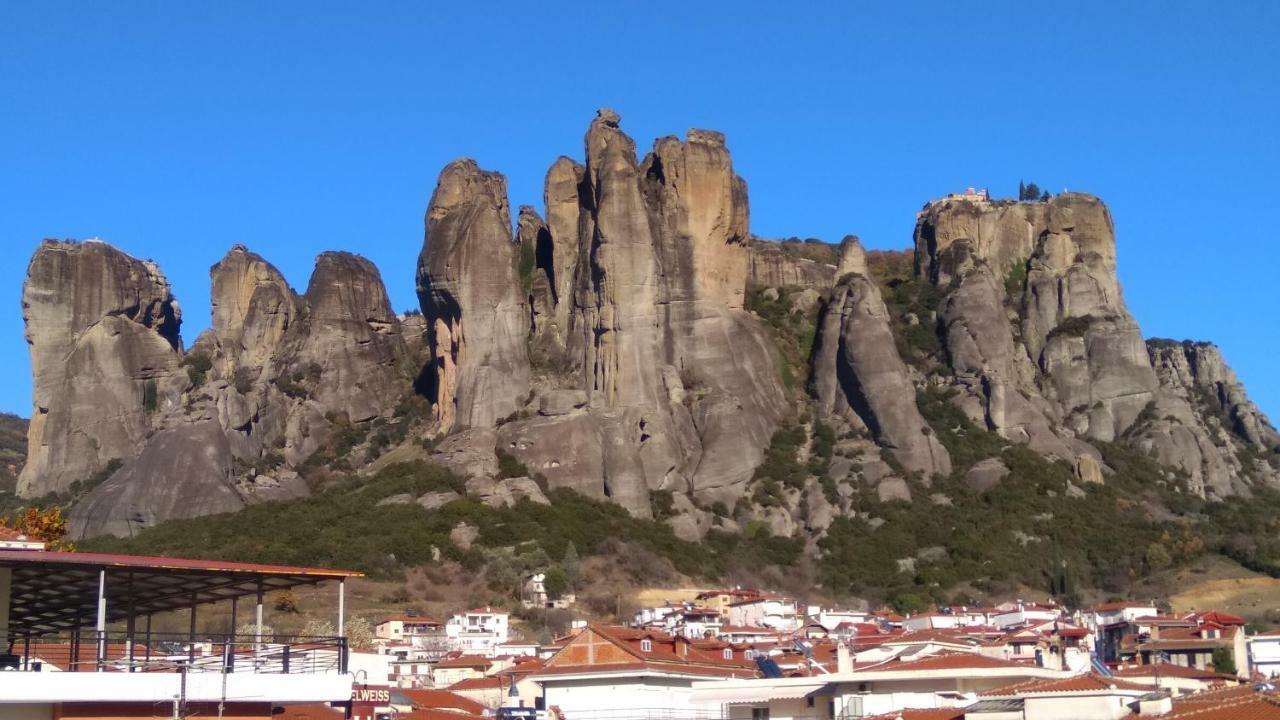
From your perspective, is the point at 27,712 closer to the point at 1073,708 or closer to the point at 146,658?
the point at 146,658

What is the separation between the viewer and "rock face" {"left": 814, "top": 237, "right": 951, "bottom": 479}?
125 meters

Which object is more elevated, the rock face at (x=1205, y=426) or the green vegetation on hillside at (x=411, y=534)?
the rock face at (x=1205, y=426)

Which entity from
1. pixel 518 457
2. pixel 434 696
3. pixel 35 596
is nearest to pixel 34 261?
pixel 518 457

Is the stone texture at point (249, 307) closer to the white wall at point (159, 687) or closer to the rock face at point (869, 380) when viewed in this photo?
the rock face at point (869, 380)

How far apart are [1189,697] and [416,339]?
11804 cm

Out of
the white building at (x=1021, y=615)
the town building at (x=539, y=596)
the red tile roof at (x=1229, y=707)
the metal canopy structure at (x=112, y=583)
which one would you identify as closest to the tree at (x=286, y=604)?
the town building at (x=539, y=596)

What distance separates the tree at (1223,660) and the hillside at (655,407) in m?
39.2

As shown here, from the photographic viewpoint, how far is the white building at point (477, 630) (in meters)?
84.2

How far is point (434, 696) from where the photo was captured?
48594 mm

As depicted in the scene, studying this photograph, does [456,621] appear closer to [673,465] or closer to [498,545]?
[498,545]

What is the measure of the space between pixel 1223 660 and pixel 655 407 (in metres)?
58.6

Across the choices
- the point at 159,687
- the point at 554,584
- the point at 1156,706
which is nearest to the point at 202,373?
the point at 554,584

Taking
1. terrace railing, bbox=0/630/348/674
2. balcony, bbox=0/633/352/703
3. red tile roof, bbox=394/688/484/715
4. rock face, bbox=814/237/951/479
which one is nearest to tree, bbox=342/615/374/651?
red tile roof, bbox=394/688/484/715

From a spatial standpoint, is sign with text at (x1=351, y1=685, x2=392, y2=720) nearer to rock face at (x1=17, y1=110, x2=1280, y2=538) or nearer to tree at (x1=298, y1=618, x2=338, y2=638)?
tree at (x1=298, y1=618, x2=338, y2=638)
